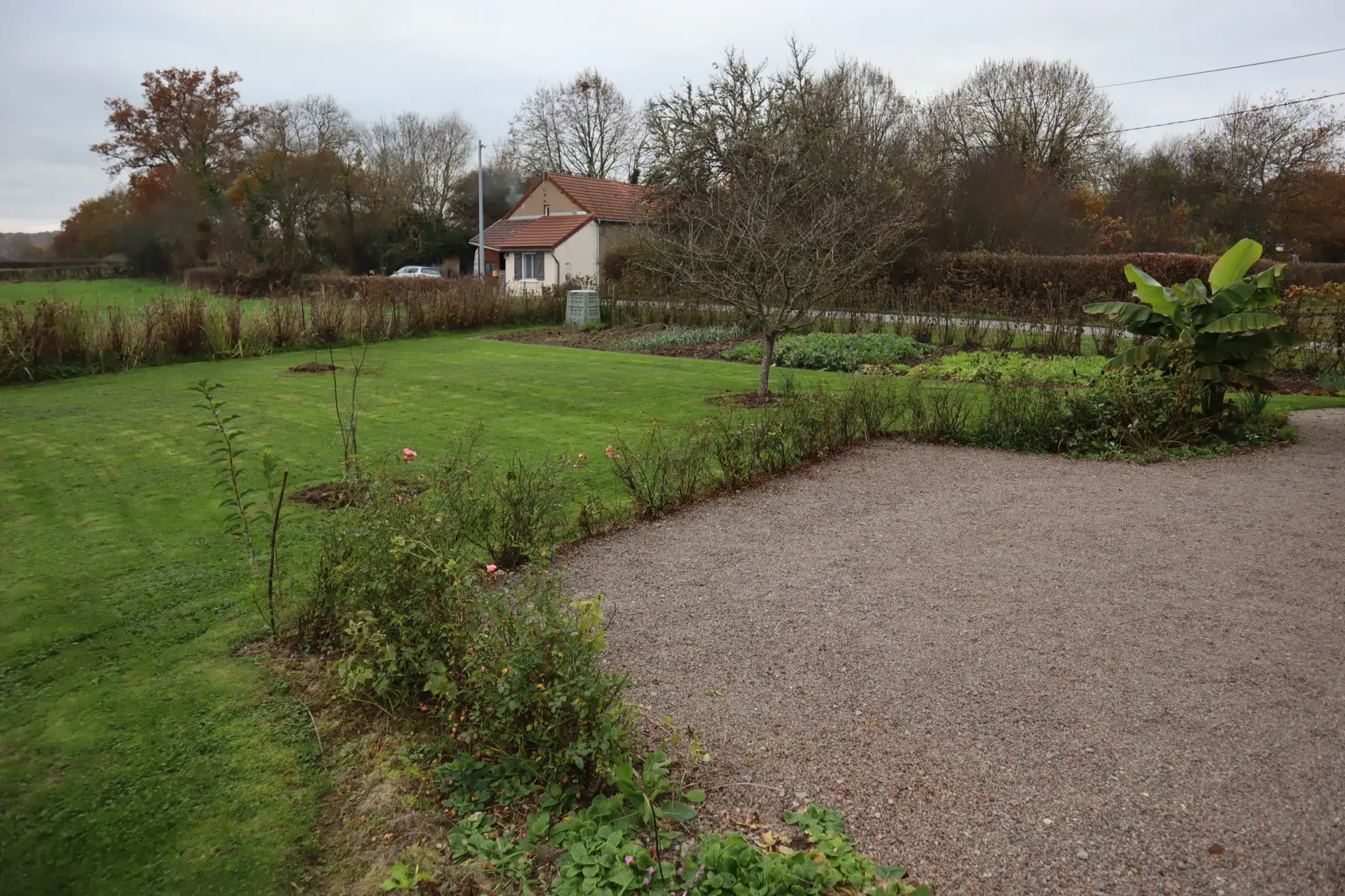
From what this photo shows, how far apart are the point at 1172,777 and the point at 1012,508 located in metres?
3.72

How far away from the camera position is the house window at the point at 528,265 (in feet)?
125

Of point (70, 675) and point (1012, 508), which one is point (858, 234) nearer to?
point (1012, 508)

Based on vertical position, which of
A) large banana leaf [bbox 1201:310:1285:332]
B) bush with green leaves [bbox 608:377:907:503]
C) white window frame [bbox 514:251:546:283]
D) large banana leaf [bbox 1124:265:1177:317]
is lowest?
bush with green leaves [bbox 608:377:907:503]

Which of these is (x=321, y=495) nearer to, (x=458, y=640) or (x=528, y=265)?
(x=458, y=640)

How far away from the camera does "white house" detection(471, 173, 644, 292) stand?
36.4 meters

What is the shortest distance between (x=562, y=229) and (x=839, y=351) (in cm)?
2490

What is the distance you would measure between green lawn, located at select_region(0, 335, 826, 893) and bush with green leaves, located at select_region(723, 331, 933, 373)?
504 cm

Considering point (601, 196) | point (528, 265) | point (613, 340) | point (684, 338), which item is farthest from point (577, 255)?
point (684, 338)

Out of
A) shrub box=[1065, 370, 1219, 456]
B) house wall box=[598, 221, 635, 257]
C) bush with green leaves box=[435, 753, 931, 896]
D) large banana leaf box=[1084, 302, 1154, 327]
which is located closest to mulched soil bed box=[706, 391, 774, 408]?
shrub box=[1065, 370, 1219, 456]

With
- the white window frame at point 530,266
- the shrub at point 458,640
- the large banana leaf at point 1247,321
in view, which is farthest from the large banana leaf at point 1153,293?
the white window frame at point 530,266

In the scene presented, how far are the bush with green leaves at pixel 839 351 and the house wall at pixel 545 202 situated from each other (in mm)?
23580

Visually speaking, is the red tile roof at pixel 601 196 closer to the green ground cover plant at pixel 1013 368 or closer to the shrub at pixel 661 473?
the green ground cover plant at pixel 1013 368

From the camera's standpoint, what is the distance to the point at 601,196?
126ft

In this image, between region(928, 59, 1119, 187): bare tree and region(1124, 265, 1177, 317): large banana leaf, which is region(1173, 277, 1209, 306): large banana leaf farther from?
region(928, 59, 1119, 187): bare tree
